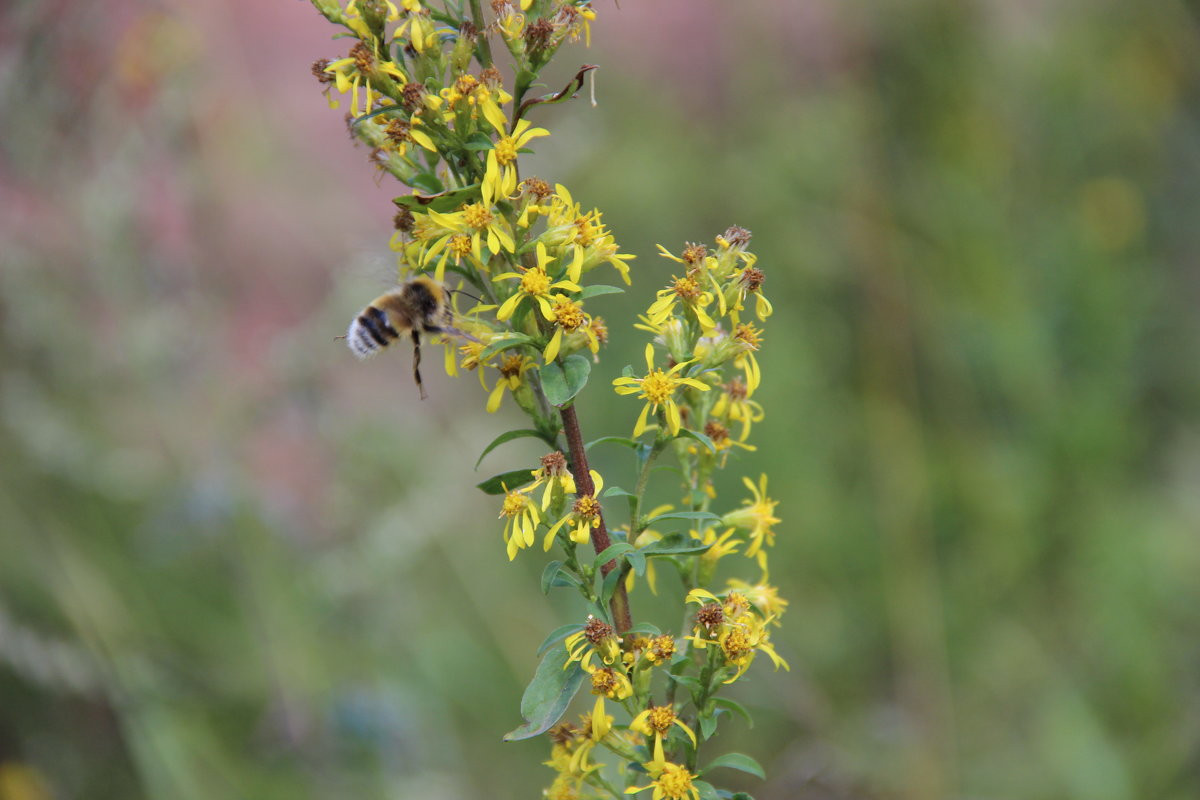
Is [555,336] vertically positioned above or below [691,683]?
above

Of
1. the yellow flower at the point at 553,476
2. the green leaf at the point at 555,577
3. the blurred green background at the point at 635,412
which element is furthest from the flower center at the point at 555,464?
the blurred green background at the point at 635,412

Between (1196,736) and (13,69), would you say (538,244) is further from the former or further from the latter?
(1196,736)

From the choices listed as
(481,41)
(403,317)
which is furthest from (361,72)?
(403,317)

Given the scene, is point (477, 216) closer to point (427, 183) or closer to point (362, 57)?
point (427, 183)

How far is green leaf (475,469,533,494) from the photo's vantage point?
111 centimetres

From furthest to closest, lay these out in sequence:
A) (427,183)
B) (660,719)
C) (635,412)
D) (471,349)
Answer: (635,412)
(471,349)
(427,183)
(660,719)

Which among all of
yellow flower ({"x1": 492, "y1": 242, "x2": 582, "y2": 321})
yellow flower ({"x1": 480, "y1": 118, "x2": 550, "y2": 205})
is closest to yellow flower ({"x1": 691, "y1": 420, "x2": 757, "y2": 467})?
yellow flower ({"x1": 492, "y1": 242, "x2": 582, "y2": 321})

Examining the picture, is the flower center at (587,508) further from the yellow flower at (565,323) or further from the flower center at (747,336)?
the flower center at (747,336)

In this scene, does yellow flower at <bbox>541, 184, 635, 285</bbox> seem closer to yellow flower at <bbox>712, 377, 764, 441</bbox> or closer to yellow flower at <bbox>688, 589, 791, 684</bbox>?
yellow flower at <bbox>712, 377, 764, 441</bbox>

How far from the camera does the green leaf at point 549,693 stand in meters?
0.99

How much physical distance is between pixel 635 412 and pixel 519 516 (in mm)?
2735

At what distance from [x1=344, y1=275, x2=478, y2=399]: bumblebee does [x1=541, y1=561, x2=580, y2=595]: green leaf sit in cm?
48

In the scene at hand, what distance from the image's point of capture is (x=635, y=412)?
3854mm

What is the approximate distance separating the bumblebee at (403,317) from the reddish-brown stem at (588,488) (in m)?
0.43
